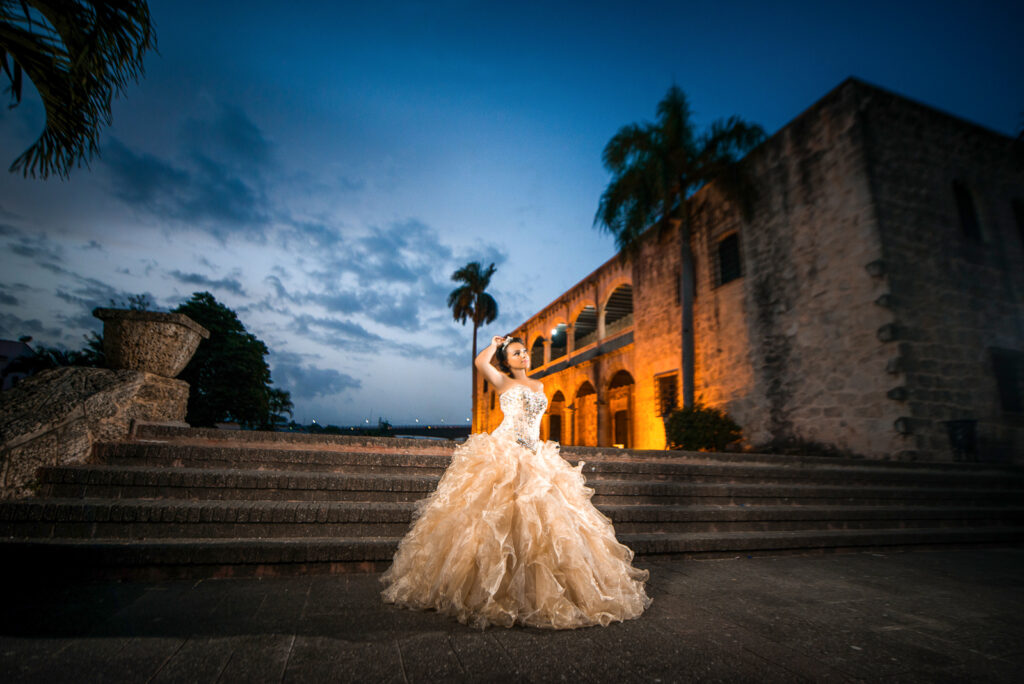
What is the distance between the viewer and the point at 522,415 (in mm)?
2943

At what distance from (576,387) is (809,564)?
592 inches

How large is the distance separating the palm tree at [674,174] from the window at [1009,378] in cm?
564

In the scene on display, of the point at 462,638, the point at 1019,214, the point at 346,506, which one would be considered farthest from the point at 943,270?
the point at 346,506

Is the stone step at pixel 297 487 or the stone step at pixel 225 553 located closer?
the stone step at pixel 225 553

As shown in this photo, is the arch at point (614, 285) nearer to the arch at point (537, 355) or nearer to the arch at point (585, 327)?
the arch at point (585, 327)

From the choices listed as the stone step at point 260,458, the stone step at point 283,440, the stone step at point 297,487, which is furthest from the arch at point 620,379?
the stone step at point 260,458

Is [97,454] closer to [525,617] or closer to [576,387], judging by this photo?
[525,617]

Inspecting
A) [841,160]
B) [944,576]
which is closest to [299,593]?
[944,576]

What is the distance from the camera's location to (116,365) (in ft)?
13.8

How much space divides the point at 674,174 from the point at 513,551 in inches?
442

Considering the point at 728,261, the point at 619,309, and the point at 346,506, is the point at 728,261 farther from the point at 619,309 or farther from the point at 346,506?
the point at 346,506

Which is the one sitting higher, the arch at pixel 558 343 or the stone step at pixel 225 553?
the arch at pixel 558 343

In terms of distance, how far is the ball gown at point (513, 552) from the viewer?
2254 mm

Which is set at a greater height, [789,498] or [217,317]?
[217,317]
